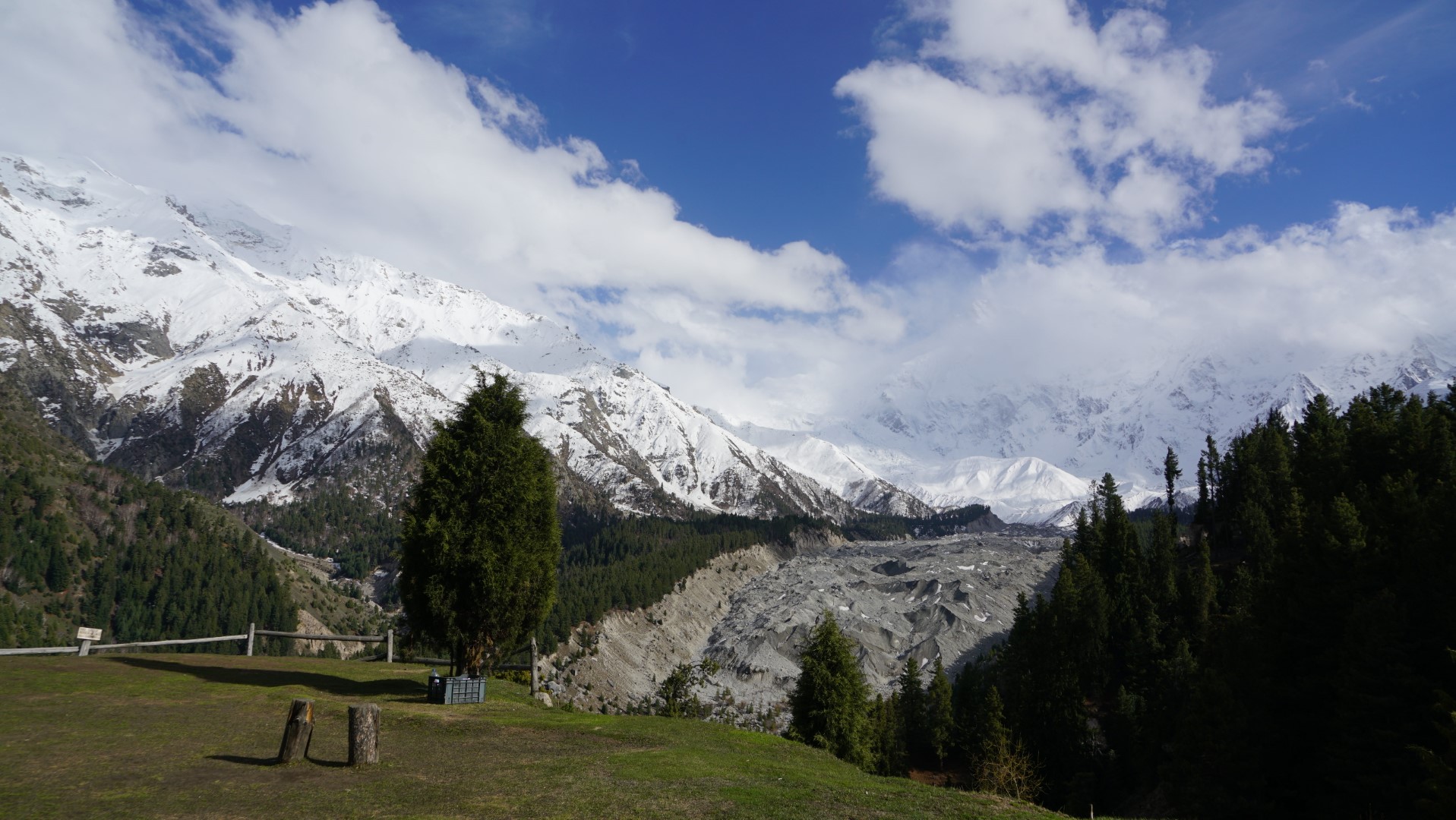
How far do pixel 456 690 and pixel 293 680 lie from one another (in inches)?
315

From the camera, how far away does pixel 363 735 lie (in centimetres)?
1998

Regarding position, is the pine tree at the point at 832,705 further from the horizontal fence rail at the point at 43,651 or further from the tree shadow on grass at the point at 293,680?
the horizontal fence rail at the point at 43,651

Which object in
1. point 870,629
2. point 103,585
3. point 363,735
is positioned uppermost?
point 363,735

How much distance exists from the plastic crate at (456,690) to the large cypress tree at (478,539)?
2.70 meters

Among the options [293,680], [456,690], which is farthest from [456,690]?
[293,680]

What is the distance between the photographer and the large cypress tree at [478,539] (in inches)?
1296

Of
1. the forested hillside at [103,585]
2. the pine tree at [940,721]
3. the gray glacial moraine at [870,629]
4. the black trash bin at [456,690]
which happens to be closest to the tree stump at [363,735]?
the black trash bin at [456,690]

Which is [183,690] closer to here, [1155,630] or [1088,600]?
[1088,600]

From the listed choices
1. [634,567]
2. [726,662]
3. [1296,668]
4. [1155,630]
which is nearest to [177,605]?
[634,567]

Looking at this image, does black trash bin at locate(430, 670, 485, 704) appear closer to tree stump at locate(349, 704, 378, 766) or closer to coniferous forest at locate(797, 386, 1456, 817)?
tree stump at locate(349, 704, 378, 766)

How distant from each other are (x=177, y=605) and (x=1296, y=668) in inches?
8807

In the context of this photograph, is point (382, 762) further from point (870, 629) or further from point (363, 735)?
point (870, 629)

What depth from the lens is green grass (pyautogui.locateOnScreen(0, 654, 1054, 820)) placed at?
16391mm

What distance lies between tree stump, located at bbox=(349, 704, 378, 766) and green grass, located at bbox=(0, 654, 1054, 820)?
0.35m
